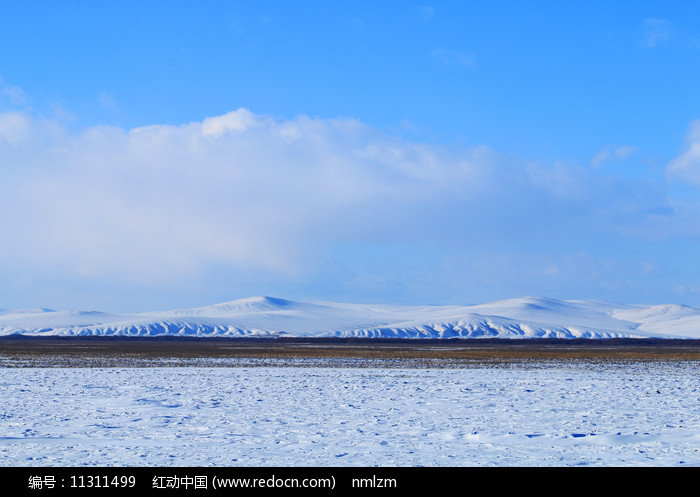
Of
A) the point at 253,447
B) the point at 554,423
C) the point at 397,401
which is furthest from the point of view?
the point at 397,401

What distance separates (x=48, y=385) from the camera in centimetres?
2380

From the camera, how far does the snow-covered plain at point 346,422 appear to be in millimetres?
11281

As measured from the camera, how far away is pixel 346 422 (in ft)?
50.1

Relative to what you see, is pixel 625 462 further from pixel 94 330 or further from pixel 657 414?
pixel 94 330

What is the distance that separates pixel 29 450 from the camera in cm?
1161

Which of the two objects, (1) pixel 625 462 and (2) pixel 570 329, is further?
(2) pixel 570 329

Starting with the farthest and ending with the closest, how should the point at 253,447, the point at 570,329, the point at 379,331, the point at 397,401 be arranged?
the point at 570,329 < the point at 379,331 < the point at 397,401 < the point at 253,447

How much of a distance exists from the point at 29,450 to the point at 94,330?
569 ft

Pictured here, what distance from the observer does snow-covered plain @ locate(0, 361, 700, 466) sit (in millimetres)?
11281

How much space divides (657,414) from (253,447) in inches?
399
